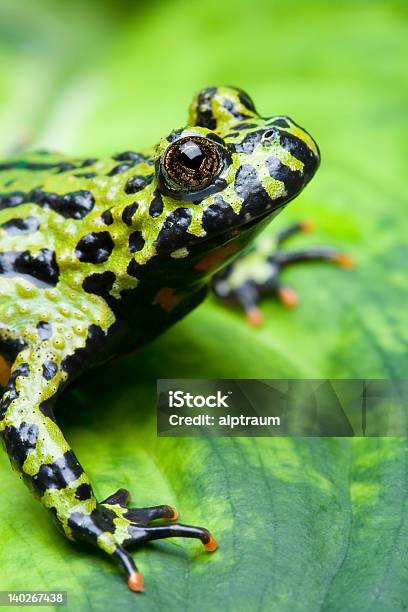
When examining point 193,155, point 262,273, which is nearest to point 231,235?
point 193,155

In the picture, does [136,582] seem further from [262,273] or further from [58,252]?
[262,273]

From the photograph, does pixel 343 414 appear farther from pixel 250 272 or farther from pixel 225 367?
pixel 250 272

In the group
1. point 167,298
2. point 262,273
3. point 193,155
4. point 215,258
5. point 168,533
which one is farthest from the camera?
point 262,273

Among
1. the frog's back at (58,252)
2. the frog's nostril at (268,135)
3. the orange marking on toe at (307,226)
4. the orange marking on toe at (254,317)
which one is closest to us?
the frog's nostril at (268,135)

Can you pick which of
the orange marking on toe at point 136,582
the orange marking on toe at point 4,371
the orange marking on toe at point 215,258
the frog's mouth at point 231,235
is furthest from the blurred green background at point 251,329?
the frog's mouth at point 231,235

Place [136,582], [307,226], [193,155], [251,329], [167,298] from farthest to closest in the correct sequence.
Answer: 1. [307,226]
2. [251,329]
3. [167,298]
4. [193,155]
5. [136,582]

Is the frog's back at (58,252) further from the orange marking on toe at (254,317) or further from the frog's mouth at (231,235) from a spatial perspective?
the orange marking on toe at (254,317)

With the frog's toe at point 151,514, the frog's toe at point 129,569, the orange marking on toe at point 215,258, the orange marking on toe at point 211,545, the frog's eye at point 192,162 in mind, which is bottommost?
the frog's toe at point 129,569
